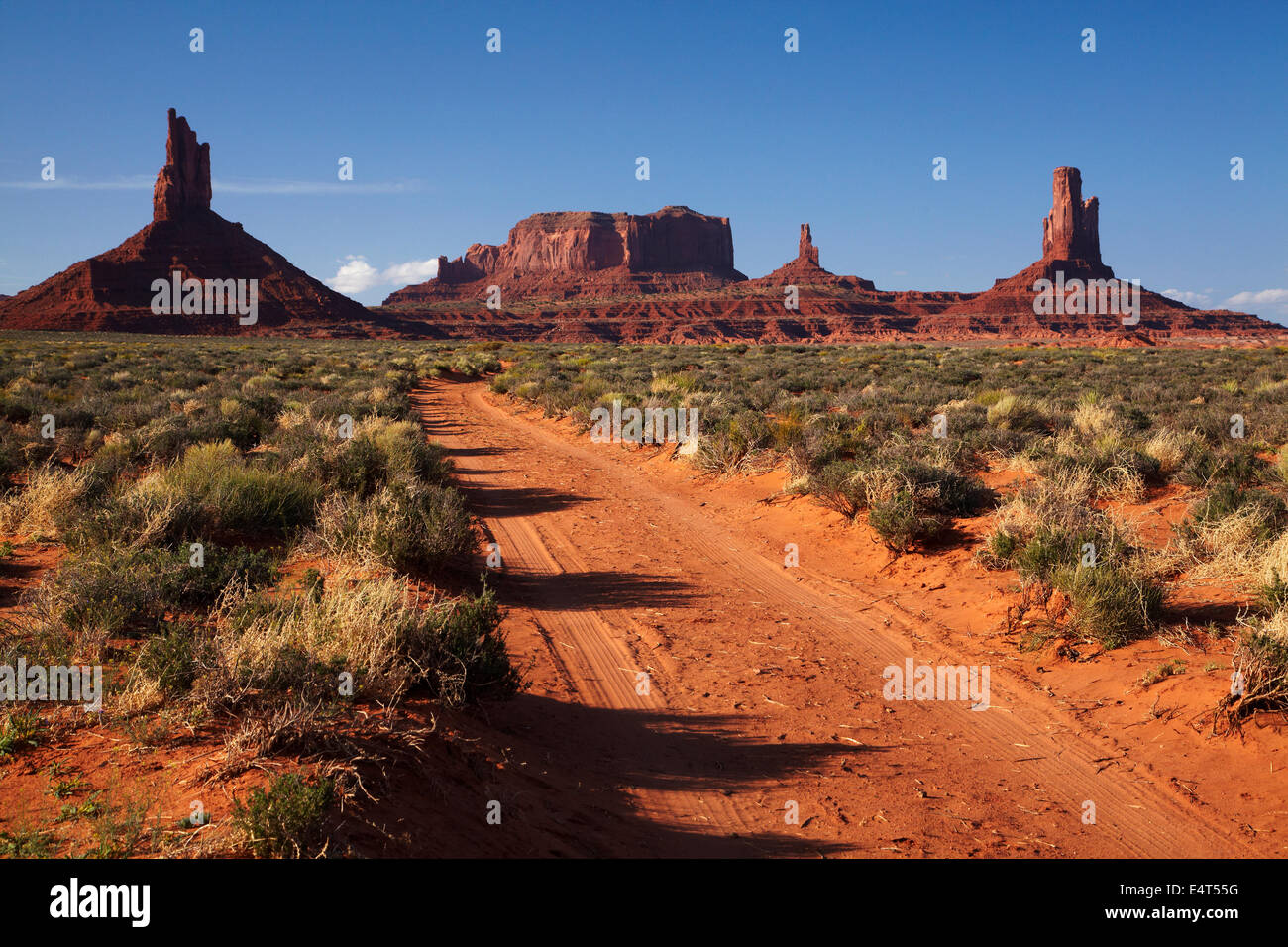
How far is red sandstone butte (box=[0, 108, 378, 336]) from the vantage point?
3637 inches

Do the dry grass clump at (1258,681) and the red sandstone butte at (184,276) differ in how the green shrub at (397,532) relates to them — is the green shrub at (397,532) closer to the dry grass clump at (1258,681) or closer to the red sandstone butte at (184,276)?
the dry grass clump at (1258,681)

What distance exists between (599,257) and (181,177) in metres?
79.8

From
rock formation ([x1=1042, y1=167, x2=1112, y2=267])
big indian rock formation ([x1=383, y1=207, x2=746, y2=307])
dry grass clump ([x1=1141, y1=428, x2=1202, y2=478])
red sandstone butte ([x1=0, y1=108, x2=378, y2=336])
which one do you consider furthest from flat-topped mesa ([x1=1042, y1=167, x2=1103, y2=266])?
dry grass clump ([x1=1141, y1=428, x2=1202, y2=478])

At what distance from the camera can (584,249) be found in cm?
16250

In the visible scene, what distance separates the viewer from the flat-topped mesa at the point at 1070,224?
120438 millimetres

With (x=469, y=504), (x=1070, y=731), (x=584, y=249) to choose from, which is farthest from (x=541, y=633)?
(x=584, y=249)

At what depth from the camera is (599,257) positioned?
16250 cm

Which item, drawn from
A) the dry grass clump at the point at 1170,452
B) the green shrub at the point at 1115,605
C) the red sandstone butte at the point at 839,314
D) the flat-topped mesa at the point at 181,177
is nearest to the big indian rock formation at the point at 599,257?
the red sandstone butte at the point at 839,314

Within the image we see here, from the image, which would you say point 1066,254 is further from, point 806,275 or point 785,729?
point 785,729

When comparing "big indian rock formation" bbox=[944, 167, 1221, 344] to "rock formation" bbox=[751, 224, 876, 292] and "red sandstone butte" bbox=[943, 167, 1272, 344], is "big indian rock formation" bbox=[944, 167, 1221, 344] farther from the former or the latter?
"rock formation" bbox=[751, 224, 876, 292]

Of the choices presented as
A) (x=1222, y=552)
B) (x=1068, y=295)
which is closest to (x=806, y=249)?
(x=1068, y=295)

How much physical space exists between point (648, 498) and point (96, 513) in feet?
24.6

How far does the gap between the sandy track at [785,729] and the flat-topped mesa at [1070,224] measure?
136 metres
